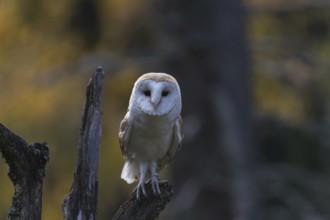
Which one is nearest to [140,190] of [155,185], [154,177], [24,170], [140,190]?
[140,190]

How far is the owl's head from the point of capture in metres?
4.64

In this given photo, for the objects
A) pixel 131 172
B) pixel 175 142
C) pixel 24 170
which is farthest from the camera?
pixel 131 172

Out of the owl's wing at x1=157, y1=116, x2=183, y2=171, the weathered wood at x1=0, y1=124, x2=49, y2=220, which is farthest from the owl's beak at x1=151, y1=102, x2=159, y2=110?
the weathered wood at x1=0, y1=124, x2=49, y2=220

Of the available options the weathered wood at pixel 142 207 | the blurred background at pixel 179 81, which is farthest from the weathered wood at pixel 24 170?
the blurred background at pixel 179 81

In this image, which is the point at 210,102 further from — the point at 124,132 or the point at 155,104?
the point at 155,104

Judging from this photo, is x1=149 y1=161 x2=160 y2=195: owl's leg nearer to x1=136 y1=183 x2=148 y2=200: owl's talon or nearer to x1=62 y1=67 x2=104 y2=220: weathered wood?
x1=136 y1=183 x2=148 y2=200: owl's talon

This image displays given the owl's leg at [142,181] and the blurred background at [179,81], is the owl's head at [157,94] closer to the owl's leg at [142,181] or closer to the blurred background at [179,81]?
the owl's leg at [142,181]

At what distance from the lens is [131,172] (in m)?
5.48

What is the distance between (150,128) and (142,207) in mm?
564

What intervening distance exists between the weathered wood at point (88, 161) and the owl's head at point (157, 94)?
306 millimetres

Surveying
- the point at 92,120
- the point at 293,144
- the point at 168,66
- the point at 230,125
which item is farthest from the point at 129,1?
the point at 92,120

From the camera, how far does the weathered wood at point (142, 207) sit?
4543 millimetres

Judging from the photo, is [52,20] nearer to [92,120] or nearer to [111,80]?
[111,80]

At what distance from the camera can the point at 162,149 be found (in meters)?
5.29
